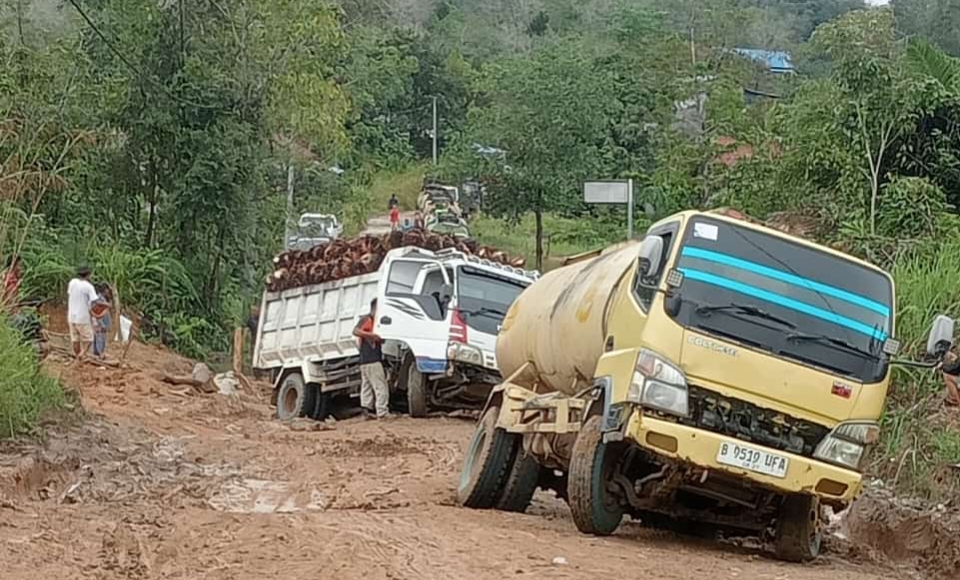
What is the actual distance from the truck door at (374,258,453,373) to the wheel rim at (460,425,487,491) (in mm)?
6391

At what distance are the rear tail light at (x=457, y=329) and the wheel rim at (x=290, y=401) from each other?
167 inches

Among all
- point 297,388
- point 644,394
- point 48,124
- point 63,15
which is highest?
point 63,15

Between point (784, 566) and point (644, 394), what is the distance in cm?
150

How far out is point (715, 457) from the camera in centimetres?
820

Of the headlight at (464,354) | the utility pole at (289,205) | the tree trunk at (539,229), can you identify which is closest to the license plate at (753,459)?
the headlight at (464,354)

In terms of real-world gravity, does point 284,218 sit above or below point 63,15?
below

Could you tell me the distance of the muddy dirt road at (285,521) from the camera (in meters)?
7.59

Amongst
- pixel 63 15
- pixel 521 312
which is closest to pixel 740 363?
pixel 521 312

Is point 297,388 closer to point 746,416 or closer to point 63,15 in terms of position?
point 746,416

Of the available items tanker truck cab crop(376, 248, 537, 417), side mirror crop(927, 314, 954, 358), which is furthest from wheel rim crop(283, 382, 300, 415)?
side mirror crop(927, 314, 954, 358)

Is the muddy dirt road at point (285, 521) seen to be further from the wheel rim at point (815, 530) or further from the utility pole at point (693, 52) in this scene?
the utility pole at point (693, 52)

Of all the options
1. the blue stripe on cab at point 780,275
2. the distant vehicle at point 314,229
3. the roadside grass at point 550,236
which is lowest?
the roadside grass at point 550,236

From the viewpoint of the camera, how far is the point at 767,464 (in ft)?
27.3

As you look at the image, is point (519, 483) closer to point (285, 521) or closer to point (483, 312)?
point (285, 521)
